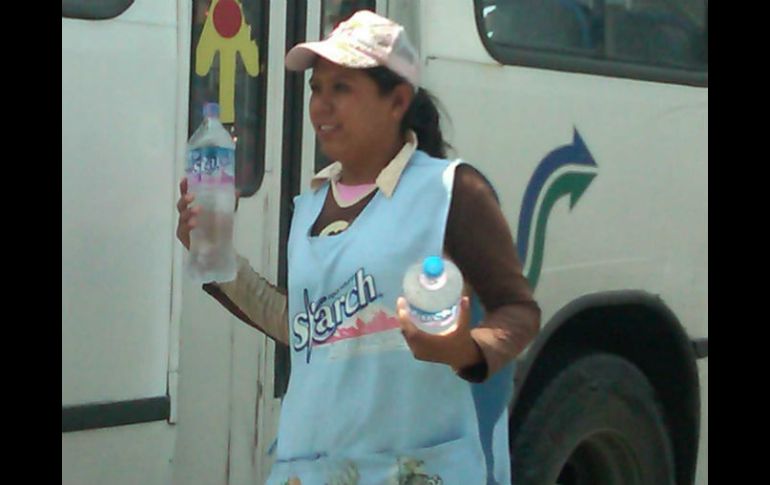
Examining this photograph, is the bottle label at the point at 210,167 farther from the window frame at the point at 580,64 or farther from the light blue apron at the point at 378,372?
the window frame at the point at 580,64

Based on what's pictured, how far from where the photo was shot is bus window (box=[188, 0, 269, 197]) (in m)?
3.64

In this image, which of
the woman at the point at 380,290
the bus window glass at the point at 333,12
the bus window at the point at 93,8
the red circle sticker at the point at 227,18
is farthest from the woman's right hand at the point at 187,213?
the bus window glass at the point at 333,12

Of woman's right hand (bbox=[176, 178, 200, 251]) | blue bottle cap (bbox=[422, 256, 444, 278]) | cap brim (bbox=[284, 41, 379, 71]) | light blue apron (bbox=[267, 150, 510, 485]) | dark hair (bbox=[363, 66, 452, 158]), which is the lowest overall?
light blue apron (bbox=[267, 150, 510, 485])

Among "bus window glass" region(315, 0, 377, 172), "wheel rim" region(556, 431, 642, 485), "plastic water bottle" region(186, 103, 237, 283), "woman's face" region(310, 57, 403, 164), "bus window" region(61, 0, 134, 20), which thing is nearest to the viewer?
"woman's face" region(310, 57, 403, 164)

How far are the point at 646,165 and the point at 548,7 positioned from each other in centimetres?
66

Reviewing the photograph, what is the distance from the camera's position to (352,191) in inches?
115

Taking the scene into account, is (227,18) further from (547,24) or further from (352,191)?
(547,24)

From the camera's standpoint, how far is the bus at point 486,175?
3.33 metres

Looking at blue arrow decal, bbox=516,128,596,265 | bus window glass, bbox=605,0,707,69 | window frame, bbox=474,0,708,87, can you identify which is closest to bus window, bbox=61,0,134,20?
window frame, bbox=474,0,708,87

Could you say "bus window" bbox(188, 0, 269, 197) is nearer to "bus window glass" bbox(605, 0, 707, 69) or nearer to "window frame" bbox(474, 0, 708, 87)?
"window frame" bbox(474, 0, 708, 87)

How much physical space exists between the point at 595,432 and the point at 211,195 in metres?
2.18

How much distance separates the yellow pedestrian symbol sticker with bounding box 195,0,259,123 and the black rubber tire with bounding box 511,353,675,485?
4.79ft
